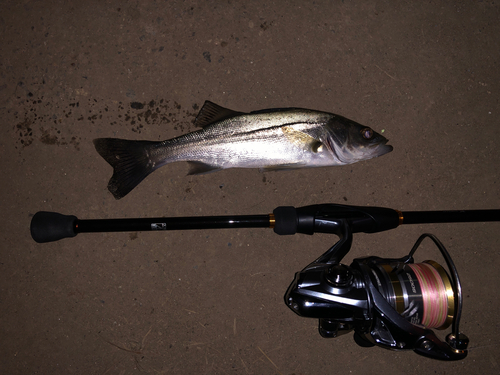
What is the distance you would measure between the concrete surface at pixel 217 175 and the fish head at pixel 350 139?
30 cm

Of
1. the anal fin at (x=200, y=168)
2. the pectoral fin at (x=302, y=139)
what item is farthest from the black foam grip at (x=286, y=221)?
the anal fin at (x=200, y=168)

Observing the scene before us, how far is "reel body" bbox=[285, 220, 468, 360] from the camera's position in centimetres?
175

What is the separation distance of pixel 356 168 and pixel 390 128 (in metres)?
0.47

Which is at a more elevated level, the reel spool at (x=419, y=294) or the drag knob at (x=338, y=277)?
the drag knob at (x=338, y=277)

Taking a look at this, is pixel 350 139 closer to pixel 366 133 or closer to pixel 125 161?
pixel 366 133

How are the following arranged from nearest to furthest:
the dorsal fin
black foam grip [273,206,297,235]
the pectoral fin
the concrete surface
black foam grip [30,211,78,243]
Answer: black foam grip [273,206,297,235] < black foam grip [30,211,78,243] < the pectoral fin < the dorsal fin < the concrete surface

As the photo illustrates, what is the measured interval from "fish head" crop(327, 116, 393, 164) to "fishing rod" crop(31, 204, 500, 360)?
1.67 feet

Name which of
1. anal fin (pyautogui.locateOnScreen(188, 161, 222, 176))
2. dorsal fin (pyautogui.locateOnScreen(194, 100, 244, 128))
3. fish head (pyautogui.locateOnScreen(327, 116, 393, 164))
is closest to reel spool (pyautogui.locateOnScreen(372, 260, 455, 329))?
fish head (pyautogui.locateOnScreen(327, 116, 393, 164))

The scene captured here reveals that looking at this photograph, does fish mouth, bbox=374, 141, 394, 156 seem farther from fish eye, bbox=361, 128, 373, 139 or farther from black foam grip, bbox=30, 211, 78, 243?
black foam grip, bbox=30, 211, 78, 243

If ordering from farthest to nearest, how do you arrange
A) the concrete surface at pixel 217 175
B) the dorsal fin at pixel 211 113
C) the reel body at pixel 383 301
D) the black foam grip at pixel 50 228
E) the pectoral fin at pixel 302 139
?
1. the concrete surface at pixel 217 175
2. the dorsal fin at pixel 211 113
3. the pectoral fin at pixel 302 139
4. the black foam grip at pixel 50 228
5. the reel body at pixel 383 301

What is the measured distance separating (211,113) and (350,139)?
1120 mm

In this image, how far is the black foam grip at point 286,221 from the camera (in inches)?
84.4

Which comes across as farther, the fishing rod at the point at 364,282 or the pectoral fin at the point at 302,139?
the pectoral fin at the point at 302,139

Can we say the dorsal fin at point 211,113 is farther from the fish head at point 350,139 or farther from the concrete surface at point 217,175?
the fish head at point 350,139
